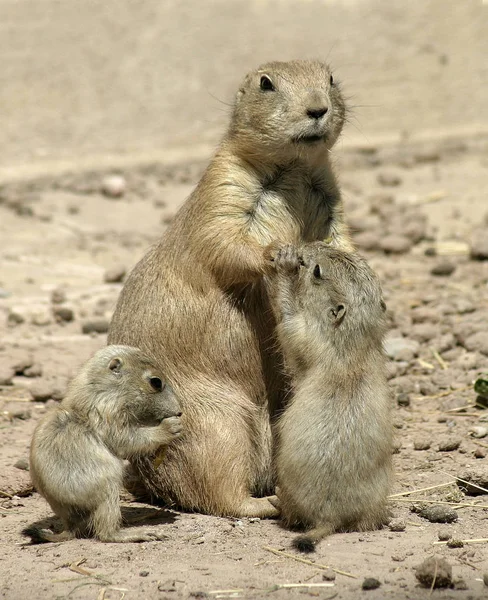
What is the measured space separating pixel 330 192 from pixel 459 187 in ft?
28.1

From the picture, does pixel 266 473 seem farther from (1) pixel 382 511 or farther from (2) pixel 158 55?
(2) pixel 158 55

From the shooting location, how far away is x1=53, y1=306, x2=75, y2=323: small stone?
395 inches

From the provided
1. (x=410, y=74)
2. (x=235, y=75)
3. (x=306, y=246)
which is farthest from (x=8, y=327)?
(x=410, y=74)

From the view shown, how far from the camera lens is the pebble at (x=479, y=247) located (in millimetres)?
11656

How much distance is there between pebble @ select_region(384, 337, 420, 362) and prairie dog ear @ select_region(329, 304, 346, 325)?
298 cm

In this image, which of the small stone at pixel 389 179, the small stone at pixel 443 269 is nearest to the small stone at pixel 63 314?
the small stone at pixel 443 269

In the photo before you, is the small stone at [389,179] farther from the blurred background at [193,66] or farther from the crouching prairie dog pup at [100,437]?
the crouching prairie dog pup at [100,437]

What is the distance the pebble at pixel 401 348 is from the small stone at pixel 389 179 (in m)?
6.77

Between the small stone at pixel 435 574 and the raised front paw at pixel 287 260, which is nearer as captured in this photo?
the small stone at pixel 435 574

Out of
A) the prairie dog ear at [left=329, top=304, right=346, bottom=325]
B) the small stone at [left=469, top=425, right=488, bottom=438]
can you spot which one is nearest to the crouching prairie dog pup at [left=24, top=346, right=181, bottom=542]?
the prairie dog ear at [left=329, top=304, right=346, bottom=325]

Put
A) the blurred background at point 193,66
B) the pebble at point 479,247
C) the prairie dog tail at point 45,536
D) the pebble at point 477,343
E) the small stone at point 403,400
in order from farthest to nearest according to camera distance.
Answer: the blurred background at point 193,66, the pebble at point 479,247, the pebble at point 477,343, the small stone at point 403,400, the prairie dog tail at point 45,536

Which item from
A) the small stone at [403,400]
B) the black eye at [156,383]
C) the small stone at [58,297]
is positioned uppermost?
the small stone at [58,297]

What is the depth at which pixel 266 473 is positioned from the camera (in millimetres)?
6574

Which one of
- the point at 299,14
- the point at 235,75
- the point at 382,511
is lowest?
the point at 382,511
